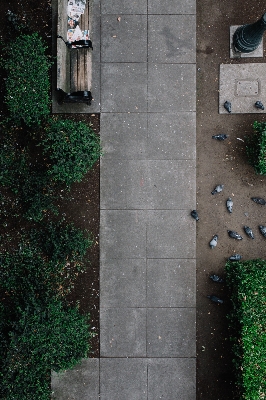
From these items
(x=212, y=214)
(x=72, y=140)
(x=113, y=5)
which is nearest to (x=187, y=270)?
(x=212, y=214)

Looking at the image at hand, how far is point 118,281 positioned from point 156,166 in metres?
2.50

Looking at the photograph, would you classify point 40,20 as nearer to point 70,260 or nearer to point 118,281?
point 70,260

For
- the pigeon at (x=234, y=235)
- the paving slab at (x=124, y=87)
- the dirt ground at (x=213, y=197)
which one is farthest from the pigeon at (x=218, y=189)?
the paving slab at (x=124, y=87)

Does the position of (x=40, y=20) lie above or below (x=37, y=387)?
above

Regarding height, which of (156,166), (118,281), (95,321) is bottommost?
(95,321)

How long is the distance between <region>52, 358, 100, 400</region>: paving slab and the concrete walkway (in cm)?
2

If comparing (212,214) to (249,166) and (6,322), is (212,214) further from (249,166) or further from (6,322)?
(6,322)

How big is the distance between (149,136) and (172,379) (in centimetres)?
502

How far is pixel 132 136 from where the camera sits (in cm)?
859

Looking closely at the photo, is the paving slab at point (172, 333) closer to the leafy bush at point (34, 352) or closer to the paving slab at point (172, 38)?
the leafy bush at point (34, 352)

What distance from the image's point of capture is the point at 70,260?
857 centimetres

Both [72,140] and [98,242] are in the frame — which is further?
[98,242]

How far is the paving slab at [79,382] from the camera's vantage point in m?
8.53

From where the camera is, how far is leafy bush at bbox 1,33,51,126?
766 cm
